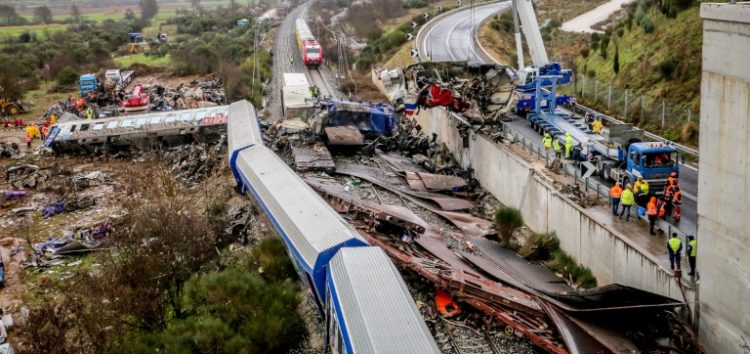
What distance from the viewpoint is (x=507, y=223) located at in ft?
81.9

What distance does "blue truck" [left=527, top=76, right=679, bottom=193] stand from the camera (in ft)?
71.6

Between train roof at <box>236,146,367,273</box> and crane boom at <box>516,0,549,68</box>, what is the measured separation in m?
14.7

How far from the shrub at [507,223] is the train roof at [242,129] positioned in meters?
10.5

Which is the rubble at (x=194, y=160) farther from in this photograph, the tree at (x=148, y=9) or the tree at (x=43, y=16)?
the tree at (x=43, y=16)

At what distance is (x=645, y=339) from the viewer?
1686 cm

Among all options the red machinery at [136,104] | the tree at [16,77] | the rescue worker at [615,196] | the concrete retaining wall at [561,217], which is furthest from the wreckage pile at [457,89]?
the tree at [16,77]

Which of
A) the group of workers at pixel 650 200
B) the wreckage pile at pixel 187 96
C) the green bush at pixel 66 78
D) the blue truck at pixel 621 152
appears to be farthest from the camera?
the green bush at pixel 66 78

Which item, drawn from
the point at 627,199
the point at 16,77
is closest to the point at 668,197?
the point at 627,199

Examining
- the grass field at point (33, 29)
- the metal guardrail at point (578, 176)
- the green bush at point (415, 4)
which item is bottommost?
the metal guardrail at point (578, 176)

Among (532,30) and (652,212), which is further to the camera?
(532,30)

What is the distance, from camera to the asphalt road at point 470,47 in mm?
22281

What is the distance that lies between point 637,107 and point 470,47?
27.6 metres

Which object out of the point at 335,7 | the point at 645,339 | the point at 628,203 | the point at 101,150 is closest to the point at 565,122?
the point at 628,203

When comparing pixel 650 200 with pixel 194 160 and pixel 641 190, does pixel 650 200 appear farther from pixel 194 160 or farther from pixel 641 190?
pixel 194 160
